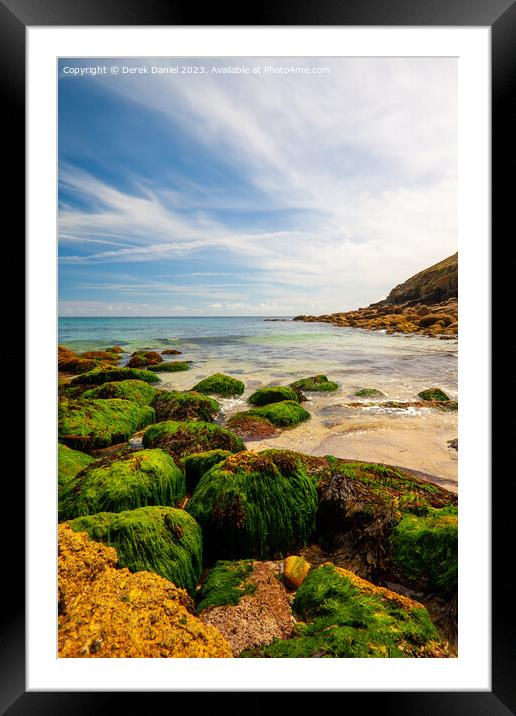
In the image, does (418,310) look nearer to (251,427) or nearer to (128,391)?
(251,427)

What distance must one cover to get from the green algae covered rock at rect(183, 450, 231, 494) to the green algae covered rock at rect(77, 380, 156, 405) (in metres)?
0.89

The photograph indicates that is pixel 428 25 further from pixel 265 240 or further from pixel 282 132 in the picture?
pixel 265 240

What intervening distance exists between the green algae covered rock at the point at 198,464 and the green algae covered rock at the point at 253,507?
0.14m

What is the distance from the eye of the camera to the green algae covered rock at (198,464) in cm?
192

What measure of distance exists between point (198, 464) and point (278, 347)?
1328 millimetres

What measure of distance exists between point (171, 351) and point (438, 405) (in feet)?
7.72

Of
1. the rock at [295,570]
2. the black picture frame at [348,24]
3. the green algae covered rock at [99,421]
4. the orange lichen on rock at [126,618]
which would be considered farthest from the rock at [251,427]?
the black picture frame at [348,24]

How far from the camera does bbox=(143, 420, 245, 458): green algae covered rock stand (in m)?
2.12

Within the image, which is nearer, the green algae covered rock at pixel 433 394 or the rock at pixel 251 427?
the green algae covered rock at pixel 433 394

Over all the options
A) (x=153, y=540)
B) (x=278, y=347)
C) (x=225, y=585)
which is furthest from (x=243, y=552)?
(x=278, y=347)

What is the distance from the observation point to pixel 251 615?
133cm

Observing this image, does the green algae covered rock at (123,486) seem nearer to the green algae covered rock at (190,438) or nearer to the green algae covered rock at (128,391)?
the green algae covered rock at (190,438)

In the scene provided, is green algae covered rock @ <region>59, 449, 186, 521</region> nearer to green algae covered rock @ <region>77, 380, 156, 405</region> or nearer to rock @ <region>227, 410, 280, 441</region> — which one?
rock @ <region>227, 410, 280, 441</region>
